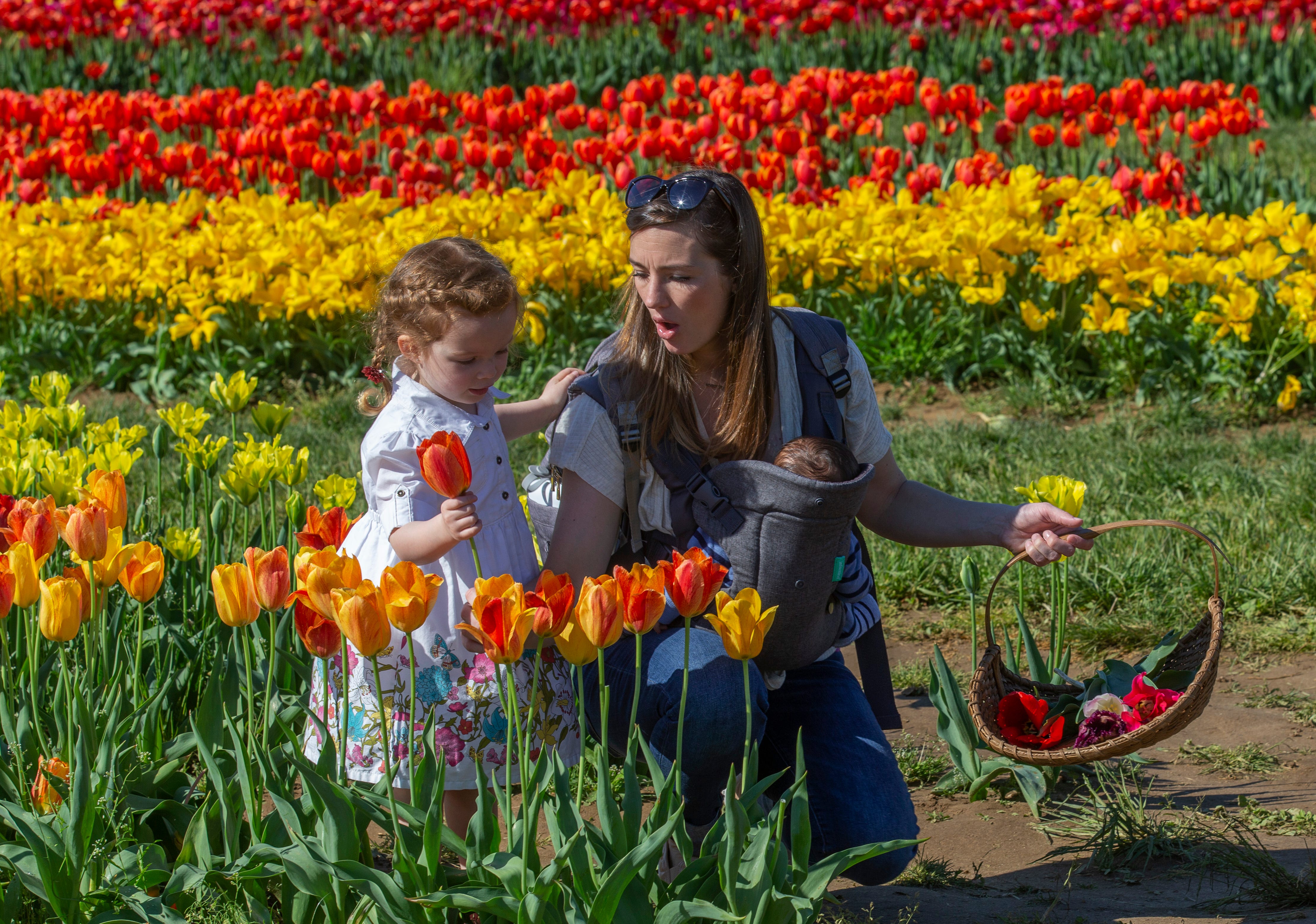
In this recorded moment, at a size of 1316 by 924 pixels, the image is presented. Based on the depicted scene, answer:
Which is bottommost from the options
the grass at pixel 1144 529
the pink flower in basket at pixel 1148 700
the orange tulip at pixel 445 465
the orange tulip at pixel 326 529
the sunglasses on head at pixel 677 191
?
the grass at pixel 1144 529

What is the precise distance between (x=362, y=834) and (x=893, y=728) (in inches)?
47.8

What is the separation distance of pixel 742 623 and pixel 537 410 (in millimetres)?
1009

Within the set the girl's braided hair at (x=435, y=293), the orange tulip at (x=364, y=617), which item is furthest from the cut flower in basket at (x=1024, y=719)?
the orange tulip at (x=364, y=617)

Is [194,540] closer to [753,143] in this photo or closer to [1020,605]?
[1020,605]

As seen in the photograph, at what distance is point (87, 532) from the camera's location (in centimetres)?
171

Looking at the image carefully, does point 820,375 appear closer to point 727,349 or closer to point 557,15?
point 727,349

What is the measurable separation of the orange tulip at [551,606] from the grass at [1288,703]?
2033mm

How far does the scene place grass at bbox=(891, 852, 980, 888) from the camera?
231cm

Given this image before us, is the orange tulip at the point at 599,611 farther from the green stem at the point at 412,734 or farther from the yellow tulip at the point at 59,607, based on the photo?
the yellow tulip at the point at 59,607

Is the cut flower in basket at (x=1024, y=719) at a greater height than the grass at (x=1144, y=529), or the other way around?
the cut flower in basket at (x=1024, y=719)

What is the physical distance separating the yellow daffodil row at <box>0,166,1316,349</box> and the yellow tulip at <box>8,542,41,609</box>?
11.0 ft

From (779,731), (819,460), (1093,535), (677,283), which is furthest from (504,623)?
(1093,535)

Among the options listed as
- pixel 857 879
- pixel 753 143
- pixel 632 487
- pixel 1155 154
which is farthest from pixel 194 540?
pixel 753 143

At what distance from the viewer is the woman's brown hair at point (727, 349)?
7.35ft
